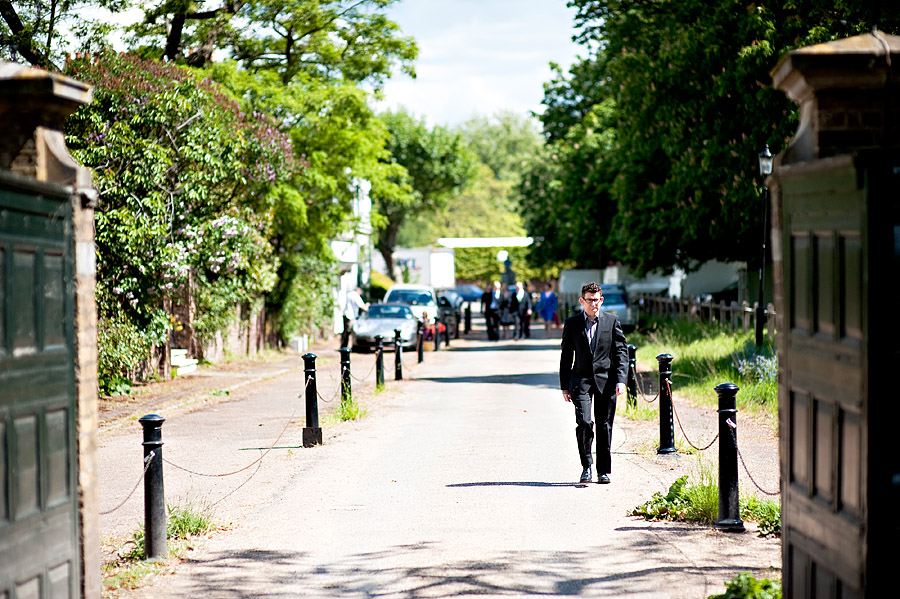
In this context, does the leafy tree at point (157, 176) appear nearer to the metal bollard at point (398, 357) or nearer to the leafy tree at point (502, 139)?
the metal bollard at point (398, 357)

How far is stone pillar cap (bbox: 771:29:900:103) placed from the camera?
5.34m

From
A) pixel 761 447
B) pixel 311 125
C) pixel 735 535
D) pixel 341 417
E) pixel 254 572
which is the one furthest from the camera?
pixel 311 125

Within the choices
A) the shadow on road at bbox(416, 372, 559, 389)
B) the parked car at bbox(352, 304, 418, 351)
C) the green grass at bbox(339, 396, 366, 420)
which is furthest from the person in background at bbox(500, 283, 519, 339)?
the green grass at bbox(339, 396, 366, 420)

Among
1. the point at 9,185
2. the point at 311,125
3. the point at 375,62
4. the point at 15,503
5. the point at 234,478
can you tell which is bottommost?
the point at 234,478

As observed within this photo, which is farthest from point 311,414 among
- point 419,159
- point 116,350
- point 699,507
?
point 419,159

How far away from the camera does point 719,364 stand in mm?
20406

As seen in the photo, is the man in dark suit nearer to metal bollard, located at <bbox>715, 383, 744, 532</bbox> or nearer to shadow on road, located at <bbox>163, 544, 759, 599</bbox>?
metal bollard, located at <bbox>715, 383, 744, 532</bbox>

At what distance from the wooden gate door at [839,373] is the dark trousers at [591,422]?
14.7ft

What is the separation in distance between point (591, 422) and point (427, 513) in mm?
2180

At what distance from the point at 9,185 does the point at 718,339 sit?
21074 millimetres

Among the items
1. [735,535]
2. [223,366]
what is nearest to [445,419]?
[735,535]

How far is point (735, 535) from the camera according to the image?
812 cm

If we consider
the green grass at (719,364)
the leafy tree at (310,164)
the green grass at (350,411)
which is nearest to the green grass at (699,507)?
the green grass at (719,364)

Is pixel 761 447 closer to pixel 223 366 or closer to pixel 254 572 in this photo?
pixel 254 572
